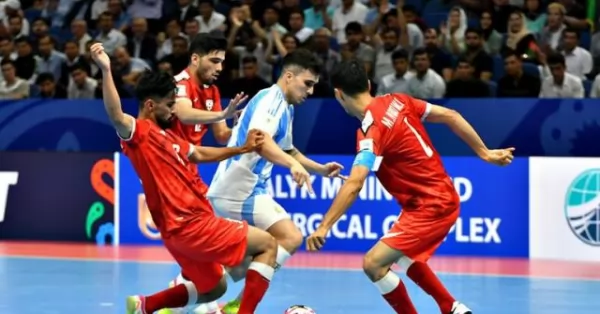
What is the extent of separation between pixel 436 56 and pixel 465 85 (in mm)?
1185

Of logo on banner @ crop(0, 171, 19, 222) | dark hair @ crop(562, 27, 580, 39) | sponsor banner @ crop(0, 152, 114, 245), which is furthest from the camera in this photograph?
logo on banner @ crop(0, 171, 19, 222)

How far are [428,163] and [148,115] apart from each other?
1.89 m

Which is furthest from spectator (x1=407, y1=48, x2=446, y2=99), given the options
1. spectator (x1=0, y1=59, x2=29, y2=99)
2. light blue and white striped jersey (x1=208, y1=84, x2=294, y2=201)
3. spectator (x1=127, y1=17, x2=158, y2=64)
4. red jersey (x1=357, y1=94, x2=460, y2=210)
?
red jersey (x1=357, y1=94, x2=460, y2=210)

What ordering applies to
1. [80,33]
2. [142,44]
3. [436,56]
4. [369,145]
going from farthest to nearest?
[80,33]
[142,44]
[436,56]
[369,145]

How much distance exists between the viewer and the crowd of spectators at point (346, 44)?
626 inches

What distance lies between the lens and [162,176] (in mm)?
8047

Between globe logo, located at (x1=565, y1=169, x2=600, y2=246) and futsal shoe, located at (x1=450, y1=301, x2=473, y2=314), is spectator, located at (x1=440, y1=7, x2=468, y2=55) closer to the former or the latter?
globe logo, located at (x1=565, y1=169, x2=600, y2=246)

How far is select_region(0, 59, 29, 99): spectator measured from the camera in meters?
18.0

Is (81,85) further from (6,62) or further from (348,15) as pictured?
(348,15)

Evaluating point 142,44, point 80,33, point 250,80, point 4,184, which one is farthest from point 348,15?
point 4,184

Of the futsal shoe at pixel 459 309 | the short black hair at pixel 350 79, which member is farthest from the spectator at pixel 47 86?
the futsal shoe at pixel 459 309

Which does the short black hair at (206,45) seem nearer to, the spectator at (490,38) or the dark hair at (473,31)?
the dark hair at (473,31)

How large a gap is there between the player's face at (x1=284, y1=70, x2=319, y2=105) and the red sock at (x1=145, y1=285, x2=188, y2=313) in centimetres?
167

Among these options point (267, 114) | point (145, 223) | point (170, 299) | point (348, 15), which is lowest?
point (145, 223)
